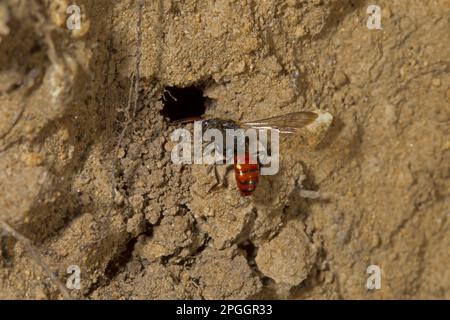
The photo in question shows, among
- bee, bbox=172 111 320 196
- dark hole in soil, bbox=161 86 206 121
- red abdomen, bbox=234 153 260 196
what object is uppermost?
dark hole in soil, bbox=161 86 206 121

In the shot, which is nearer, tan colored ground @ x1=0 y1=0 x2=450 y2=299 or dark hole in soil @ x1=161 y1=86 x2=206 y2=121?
tan colored ground @ x1=0 y1=0 x2=450 y2=299

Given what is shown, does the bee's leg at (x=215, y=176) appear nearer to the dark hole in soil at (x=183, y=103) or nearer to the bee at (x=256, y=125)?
the bee at (x=256, y=125)

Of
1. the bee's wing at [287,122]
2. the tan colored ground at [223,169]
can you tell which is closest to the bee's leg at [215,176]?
the tan colored ground at [223,169]

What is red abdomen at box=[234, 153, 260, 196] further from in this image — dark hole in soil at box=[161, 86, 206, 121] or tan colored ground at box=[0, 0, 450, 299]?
dark hole in soil at box=[161, 86, 206, 121]

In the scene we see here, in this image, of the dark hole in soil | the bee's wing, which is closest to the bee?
the bee's wing

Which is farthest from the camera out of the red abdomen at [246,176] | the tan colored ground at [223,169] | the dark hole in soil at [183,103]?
the dark hole in soil at [183,103]

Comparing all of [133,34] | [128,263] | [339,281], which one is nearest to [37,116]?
[133,34]

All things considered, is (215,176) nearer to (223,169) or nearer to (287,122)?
(223,169)

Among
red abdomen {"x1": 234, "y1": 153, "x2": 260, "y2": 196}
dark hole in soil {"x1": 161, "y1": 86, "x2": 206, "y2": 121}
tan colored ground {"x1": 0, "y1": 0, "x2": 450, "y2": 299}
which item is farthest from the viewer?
dark hole in soil {"x1": 161, "y1": 86, "x2": 206, "y2": 121}
